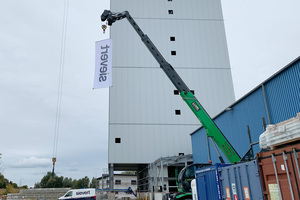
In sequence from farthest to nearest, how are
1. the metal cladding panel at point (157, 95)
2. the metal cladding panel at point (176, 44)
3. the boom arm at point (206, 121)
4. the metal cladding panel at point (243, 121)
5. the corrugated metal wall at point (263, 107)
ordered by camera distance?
the metal cladding panel at point (176, 44)
the metal cladding panel at point (157, 95)
the metal cladding panel at point (243, 121)
the corrugated metal wall at point (263, 107)
the boom arm at point (206, 121)

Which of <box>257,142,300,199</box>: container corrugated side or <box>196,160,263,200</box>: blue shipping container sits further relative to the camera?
<box>196,160,263,200</box>: blue shipping container

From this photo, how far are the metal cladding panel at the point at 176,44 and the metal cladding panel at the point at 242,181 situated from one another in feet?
79.2

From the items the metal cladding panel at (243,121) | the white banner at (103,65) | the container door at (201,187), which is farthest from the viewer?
the white banner at (103,65)

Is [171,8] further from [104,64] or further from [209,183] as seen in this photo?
[209,183]

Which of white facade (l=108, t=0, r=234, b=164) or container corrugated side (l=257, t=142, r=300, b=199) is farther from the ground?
white facade (l=108, t=0, r=234, b=164)

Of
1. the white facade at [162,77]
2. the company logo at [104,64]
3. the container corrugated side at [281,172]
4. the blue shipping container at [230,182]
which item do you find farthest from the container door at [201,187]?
the white facade at [162,77]

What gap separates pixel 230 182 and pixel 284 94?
6827 mm

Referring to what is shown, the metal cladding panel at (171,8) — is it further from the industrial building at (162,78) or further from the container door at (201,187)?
the container door at (201,187)

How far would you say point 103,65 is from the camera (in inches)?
718

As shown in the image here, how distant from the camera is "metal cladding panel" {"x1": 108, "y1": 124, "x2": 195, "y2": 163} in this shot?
27406 mm

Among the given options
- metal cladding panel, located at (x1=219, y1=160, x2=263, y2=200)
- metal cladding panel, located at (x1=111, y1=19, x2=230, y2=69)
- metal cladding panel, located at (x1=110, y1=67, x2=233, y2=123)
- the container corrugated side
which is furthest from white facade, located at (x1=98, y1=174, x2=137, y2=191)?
the container corrugated side

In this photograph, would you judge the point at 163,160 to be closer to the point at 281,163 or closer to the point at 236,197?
the point at 236,197

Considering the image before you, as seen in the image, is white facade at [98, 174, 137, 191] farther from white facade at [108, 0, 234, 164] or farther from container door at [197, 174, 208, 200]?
container door at [197, 174, 208, 200]

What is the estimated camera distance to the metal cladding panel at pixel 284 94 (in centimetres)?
1177
